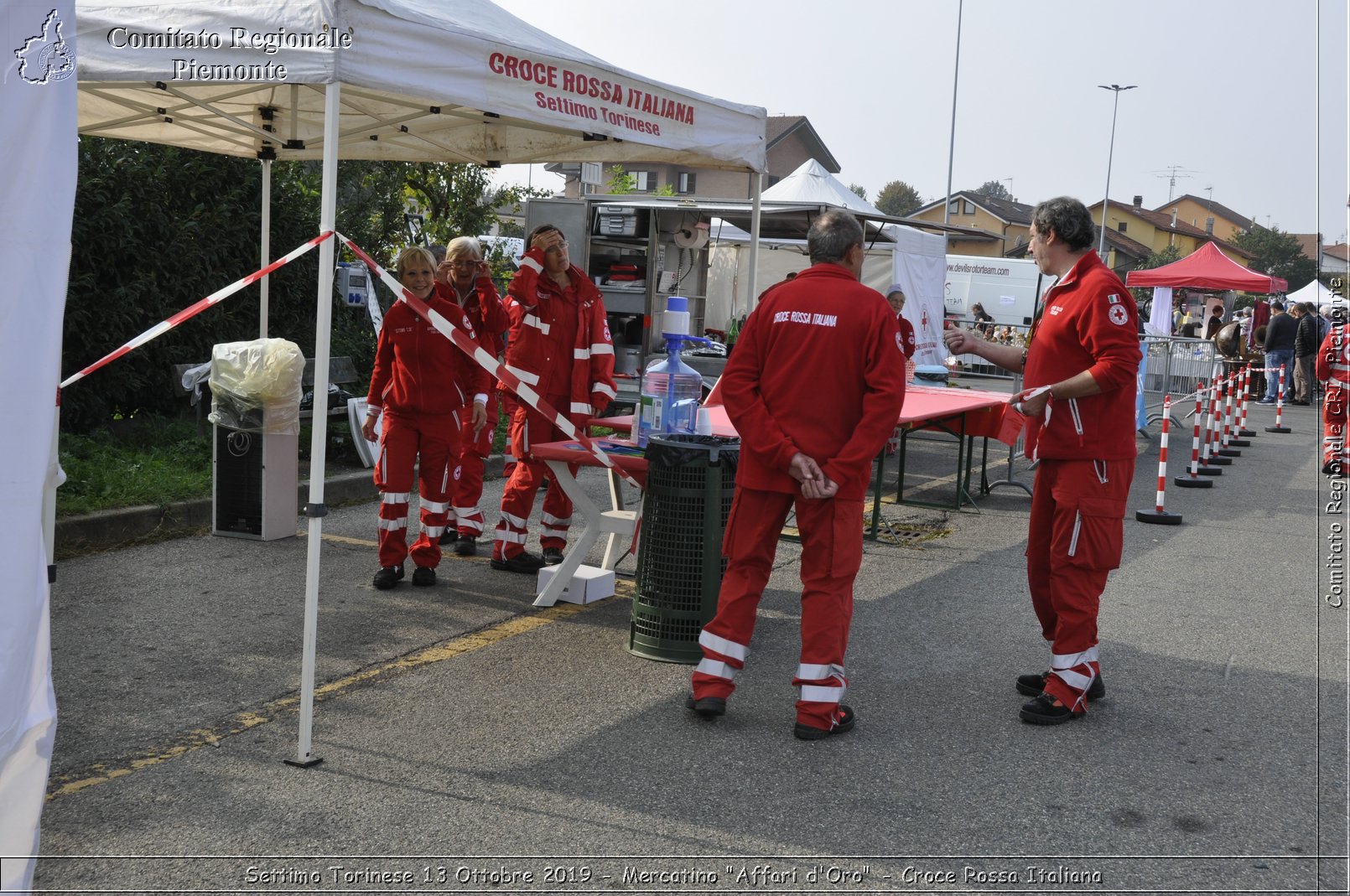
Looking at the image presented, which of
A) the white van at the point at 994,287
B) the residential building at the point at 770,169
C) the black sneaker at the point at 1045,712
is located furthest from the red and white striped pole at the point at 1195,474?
the residential building at the point at 770,169

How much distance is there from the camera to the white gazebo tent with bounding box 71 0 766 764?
4.57 meters

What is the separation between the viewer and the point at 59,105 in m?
3.16

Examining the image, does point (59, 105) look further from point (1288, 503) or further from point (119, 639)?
point (1288, 503)

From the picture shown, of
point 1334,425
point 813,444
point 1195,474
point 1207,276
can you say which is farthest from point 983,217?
point 813,444

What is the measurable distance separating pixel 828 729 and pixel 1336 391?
1217cm

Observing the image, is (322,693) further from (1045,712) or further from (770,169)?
(770,169)

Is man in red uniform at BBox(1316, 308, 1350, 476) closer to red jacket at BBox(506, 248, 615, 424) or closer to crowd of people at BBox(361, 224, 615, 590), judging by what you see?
red jacket at BBox(506, 248, 615, 424)

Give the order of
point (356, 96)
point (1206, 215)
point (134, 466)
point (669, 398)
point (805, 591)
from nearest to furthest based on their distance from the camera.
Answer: point (805, 591), point (669, 398), point (356, 96), point (134, 466), point (1206, 215)

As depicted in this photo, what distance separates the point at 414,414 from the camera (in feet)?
23.0

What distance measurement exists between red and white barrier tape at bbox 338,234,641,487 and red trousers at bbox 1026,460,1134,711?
7.10 ft

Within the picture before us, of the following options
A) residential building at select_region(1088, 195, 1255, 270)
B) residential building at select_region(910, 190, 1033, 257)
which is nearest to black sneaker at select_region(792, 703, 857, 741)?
residential building at select_region(910, 190, 1033, 257)

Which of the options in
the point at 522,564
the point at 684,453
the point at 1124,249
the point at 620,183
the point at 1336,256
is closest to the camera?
the point at 684,453

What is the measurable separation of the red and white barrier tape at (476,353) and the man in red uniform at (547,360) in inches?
41.6

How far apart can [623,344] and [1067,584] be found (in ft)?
40.9
